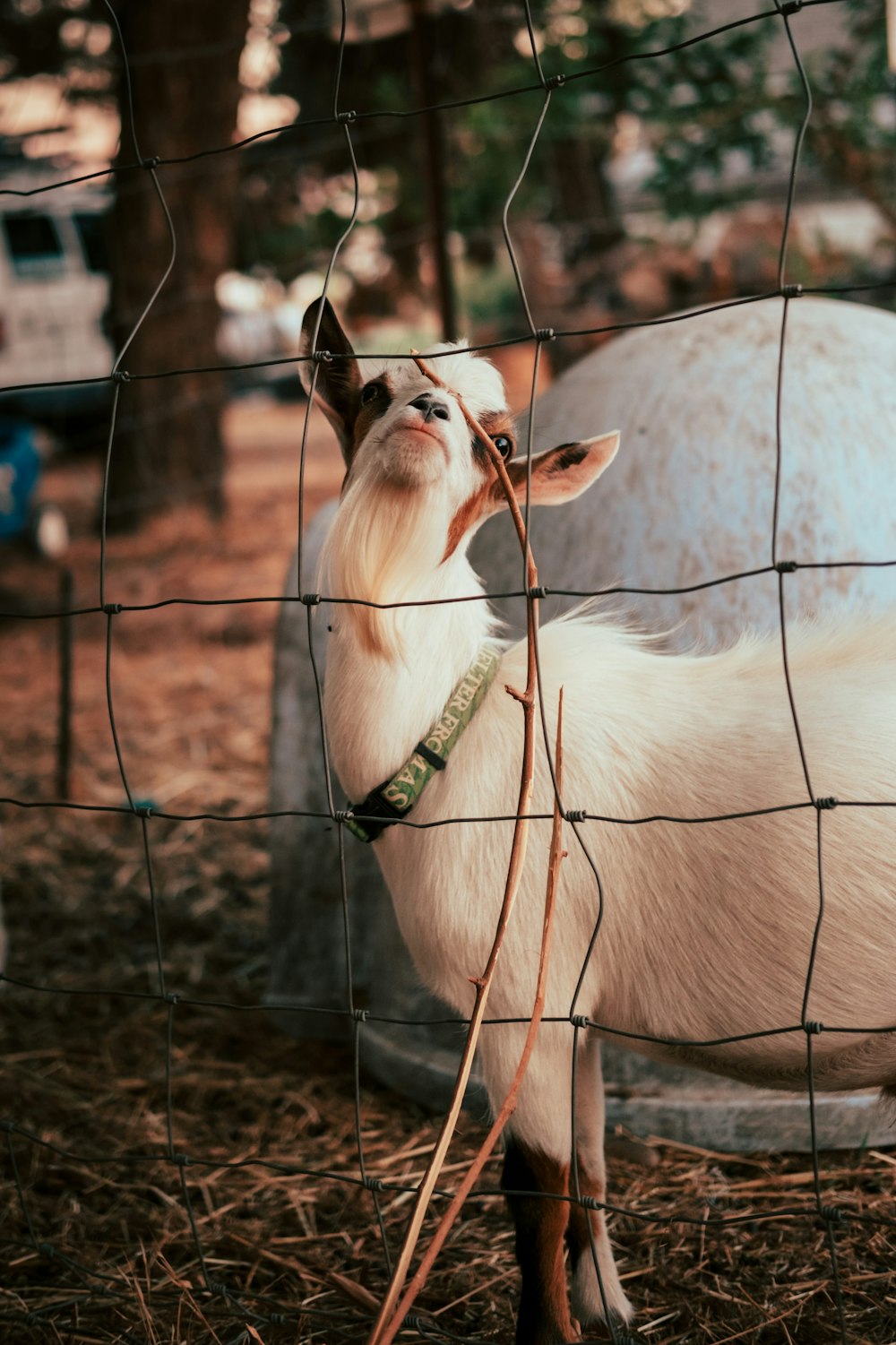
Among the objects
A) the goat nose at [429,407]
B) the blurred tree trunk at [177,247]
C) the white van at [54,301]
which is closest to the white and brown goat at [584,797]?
the goat nose at [429,407]

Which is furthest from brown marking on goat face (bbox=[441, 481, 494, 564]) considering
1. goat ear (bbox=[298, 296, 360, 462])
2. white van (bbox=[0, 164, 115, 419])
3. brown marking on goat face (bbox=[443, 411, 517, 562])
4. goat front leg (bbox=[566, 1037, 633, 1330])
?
white van (bbox=[0, 164, 115, 419])

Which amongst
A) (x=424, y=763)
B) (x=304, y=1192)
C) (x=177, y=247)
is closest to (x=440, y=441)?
(x=424, y=763)

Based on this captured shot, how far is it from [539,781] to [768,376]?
126cm

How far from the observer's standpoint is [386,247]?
10.2m

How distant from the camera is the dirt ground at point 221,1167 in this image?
7.98 feet

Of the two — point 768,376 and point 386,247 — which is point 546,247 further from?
point 768,376

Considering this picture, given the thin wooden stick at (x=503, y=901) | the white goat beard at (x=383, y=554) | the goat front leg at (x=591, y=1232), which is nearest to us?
the thin wooden stick at (x=503, y=901)

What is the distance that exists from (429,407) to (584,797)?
0.66 m

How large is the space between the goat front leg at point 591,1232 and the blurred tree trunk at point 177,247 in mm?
6589

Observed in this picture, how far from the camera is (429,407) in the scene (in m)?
2.00

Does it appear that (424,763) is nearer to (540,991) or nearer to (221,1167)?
(540,991)

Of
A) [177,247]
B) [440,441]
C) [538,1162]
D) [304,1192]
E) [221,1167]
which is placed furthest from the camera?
[177,247]

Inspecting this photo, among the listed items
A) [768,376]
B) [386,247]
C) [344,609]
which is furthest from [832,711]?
[386,247]

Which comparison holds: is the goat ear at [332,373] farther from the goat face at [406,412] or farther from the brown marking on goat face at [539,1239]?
the brown marking on goat face at [539,1239]
